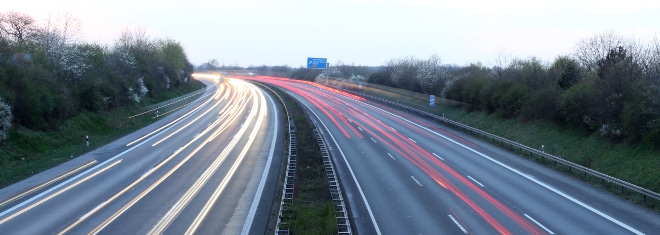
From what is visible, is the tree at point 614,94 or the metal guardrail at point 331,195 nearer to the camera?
the metal guardrail at point 331,195

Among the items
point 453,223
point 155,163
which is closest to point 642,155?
point 453,223

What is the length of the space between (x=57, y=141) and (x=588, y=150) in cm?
2895

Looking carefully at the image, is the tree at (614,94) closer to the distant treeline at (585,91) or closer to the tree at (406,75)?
the distant treeline at (585,91)

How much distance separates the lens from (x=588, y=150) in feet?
100.0

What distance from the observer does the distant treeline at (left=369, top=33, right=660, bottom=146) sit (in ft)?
91.8

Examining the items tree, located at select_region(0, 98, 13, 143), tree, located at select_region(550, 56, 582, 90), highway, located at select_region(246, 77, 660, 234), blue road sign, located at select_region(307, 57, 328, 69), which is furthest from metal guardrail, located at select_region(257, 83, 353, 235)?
blue road sign, located at select_region(307, 57, 328, 69)

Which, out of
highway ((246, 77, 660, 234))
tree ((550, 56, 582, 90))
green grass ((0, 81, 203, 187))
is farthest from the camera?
tree ((550, 56, 582, 90))

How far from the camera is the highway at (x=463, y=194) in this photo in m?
17.2

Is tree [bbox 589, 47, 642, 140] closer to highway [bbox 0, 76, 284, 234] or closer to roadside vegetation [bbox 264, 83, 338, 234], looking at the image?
roadside vegetation [bbox 264, 83, 338, 234]

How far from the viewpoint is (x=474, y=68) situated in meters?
71.9

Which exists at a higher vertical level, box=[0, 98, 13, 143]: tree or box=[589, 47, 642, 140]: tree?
box=[589, 47, 642, 140]: tree

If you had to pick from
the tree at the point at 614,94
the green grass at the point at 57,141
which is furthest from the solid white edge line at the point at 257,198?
the tree at the point at 614,94

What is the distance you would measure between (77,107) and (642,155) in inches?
1405

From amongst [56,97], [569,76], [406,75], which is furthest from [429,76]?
[56,97]
